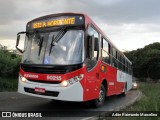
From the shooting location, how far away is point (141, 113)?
31.2ft

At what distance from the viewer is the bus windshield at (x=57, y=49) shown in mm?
10578

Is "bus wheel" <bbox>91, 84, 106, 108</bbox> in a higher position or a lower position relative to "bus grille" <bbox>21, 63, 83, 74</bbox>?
lower

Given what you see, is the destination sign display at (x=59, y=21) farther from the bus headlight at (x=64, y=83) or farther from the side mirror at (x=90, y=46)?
the bus headlight at (x=64, y=83)

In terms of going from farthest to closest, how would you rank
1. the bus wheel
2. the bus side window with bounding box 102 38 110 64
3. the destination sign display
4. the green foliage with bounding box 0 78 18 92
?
the green foliage with bounding box 0 78 18 92
the bus side window with bounding box 102 38 110 64
the bus wheel
the destination sign display

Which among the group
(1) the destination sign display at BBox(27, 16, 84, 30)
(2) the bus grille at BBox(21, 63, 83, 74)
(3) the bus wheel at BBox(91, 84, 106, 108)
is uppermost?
(1) the destination sign display at BBox(27, 16, 84, 30)

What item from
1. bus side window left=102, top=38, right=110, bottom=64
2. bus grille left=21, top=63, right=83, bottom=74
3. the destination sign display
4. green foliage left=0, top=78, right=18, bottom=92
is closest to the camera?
bus grille left=21, top=63, right=83, bottom=74

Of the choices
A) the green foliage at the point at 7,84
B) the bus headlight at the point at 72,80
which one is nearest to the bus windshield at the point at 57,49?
the bus headlight at the point at 72,80

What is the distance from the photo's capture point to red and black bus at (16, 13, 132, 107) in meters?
10.4

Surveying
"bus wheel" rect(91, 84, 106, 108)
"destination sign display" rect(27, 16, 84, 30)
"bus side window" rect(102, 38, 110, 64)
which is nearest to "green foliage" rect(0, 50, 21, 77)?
"bus side window" rect(102, 38, 110, 64)

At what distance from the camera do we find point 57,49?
10766 millimetres

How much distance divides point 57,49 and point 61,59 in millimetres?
424

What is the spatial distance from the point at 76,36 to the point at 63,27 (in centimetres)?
58

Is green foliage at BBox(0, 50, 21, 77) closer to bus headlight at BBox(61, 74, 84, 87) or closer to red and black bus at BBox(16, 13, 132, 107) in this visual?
red and black bus at BBox(16, 13, 132, 107)

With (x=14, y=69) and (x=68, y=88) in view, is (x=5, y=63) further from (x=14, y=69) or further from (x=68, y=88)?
(x=68, y=88)
